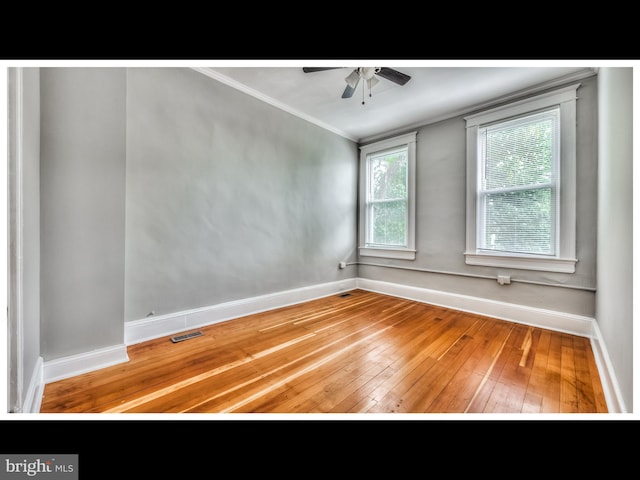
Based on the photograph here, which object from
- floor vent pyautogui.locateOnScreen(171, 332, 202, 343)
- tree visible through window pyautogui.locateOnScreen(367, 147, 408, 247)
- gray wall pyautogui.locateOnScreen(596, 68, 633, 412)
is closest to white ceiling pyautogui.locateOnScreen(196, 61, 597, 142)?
tree visible through window pyautogui.locateOnScreen(367, 147, 408, 247)

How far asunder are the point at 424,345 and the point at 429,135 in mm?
2711

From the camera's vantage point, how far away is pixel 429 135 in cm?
333

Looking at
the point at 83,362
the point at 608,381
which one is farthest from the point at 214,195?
the point at 608,381

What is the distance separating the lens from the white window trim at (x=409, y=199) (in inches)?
138

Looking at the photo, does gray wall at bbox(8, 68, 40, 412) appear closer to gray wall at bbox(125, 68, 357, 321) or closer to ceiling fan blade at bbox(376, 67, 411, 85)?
gray wall at bbox(125, 68, 357, 321)

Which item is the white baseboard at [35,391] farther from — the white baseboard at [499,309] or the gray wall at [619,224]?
the white baseboard at [499,309]

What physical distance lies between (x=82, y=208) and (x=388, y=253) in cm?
341

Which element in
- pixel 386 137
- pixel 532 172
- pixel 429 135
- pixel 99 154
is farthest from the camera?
pixel 386 137

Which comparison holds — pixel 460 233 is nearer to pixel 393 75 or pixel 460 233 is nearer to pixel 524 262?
pixel 524 262

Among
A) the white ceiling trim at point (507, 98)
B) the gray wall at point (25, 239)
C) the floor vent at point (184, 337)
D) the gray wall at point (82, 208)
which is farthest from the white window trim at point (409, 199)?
the gray wall at point (25, 239)

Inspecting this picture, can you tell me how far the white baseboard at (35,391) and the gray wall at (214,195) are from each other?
63cm

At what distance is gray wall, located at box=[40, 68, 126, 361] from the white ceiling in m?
1.06
